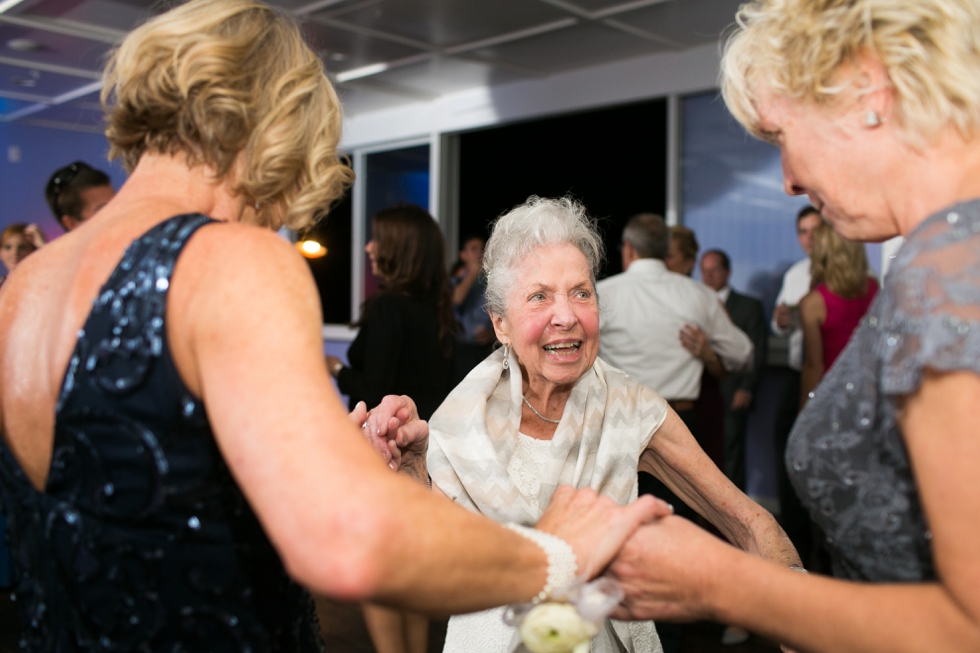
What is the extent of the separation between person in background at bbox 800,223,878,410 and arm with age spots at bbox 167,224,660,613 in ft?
10.5

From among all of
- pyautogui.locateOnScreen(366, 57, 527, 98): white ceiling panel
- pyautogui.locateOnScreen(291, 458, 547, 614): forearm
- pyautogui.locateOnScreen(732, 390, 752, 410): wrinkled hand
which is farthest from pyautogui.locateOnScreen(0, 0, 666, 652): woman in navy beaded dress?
pyautogui.locateOnScreen(366, 57, 527, 98): white ceiling panel

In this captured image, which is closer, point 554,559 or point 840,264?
point 554,559

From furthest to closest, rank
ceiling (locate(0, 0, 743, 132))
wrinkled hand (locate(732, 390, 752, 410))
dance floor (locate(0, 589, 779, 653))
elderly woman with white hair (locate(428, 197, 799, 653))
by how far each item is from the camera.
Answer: ceiling (locate(0, 0, 743, 132))
wrinkled hand (locate(732, 390, 752, 410))
dance floor (locate(0, 589, 779, 653))
elderly woman with white hair (locate(428, 197, 799, 653))

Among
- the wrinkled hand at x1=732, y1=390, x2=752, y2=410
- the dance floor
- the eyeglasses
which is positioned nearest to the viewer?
the dance floor

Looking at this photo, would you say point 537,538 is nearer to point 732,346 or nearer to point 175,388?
point 175,388

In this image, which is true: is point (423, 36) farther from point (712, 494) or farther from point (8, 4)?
point (712, 494)

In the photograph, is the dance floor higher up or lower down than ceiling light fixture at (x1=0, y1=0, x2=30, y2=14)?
lower down

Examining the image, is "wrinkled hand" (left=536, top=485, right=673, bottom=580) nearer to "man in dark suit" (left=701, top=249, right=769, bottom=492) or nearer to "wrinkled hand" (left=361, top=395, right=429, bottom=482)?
"wrinkled hand" (left=361, top=395, right=429, bottom=482)

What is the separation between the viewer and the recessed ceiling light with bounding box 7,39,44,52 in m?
5.79

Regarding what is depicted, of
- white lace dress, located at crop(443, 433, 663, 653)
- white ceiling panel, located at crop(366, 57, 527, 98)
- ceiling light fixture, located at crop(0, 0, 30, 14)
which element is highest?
white ceiling panel, located at crop(366, 57, 527, 98)

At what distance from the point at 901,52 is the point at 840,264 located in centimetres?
296

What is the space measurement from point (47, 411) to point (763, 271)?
211 inches

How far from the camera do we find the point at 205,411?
0.90 metres

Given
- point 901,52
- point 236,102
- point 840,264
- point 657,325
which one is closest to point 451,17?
Result: point 657,325
